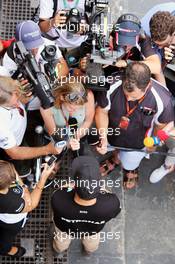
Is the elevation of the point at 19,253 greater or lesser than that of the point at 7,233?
lesser

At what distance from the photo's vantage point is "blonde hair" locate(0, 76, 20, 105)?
12.5ft

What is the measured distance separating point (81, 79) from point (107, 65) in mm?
309

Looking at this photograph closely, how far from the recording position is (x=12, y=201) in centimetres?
381

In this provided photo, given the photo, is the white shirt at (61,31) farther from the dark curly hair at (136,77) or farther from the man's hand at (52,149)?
the man's hand at (52,149)

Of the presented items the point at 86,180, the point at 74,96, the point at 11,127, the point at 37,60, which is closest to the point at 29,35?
the point at 37,60

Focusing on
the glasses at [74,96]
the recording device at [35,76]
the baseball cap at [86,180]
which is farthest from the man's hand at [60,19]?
the baseball cap at [86,180]

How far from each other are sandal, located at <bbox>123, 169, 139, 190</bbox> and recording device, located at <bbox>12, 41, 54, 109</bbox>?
1.45 meters

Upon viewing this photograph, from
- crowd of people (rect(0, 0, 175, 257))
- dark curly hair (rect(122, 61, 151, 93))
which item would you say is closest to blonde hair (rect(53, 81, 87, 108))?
crowd of people (rect(0, 0, 175, 257))

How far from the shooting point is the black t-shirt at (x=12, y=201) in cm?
378

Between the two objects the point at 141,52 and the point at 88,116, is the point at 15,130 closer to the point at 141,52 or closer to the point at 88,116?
the point at 88,116

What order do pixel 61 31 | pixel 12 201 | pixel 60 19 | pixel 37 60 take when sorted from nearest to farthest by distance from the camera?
pixel 12 201
pixel 37 60
pixel 60 19
pixel 61 31

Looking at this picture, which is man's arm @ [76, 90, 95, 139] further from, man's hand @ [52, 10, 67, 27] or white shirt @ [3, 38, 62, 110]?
man's hand @ [52, 10, 67, 27]

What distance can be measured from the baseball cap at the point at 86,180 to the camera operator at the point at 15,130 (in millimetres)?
527

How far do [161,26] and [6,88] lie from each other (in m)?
1.49
